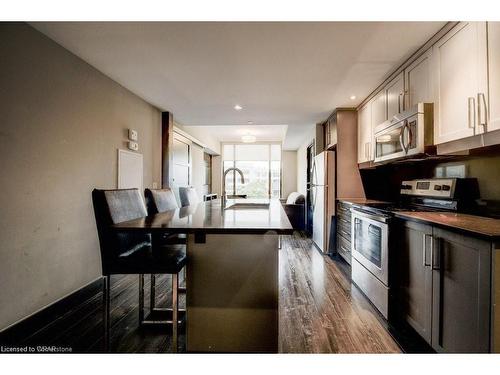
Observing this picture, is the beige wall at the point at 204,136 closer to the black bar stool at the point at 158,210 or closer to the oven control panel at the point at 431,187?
the black bar stool at the point at 158,210

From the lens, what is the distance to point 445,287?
150 cm

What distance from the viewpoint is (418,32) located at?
6.55 ft

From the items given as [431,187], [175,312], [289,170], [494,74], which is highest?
[494,74]

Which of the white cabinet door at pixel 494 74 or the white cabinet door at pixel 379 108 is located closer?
the white cabinet door at pixel 494 74

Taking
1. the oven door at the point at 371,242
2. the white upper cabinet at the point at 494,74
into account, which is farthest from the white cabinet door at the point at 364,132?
A: the white upper cabinet at the point at 494,74

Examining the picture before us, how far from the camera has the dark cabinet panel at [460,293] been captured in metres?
1.23

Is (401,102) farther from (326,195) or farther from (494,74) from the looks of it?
(326,195)

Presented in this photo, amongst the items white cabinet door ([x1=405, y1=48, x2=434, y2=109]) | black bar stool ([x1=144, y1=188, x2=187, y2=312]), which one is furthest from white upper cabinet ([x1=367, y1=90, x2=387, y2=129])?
black bar stool ([x1=144, y1=188, x2=187, y2=312])

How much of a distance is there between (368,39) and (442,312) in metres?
1.99

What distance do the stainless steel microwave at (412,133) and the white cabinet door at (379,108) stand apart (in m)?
0.39

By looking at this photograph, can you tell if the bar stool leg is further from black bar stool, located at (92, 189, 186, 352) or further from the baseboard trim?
the baseboard trim

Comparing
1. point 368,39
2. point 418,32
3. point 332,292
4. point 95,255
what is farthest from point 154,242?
point 418,32

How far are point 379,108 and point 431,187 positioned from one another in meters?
1.21

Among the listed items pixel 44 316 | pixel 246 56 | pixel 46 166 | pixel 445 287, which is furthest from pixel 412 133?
pixel 44 316
